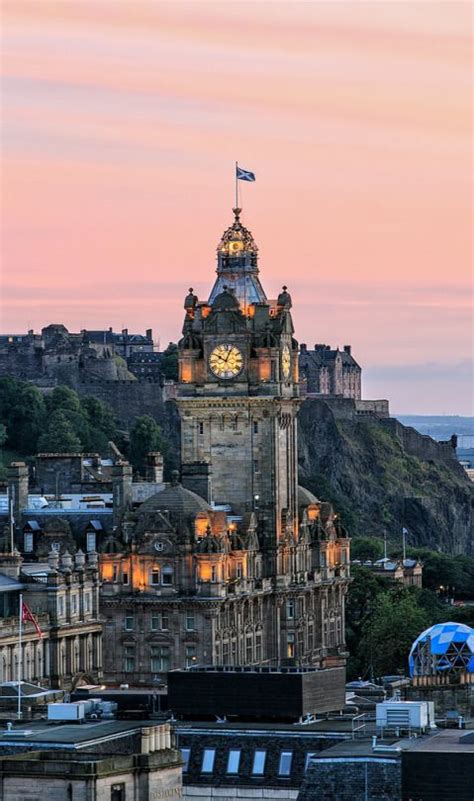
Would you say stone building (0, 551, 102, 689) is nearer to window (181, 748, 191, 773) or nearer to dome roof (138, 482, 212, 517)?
dome roof (138, 482, 212, 517)

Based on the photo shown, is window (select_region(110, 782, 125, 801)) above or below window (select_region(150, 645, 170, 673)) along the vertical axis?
below

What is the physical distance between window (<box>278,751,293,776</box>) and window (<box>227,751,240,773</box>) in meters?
1.55

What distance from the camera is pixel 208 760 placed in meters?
120

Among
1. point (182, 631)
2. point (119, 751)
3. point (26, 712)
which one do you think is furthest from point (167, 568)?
point (119, 751)

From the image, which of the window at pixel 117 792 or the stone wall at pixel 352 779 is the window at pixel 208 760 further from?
the window at pixel 117 792

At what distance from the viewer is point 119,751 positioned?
109 metres

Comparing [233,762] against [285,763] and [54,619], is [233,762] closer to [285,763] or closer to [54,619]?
[285,763]

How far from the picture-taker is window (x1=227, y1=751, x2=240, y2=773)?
393ft

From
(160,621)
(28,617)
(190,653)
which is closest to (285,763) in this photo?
(28,617)

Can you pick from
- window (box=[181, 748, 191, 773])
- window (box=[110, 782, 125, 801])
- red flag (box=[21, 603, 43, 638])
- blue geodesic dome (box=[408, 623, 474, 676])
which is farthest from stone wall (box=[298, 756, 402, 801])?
red flag (box=[21, 603, 43, 638])

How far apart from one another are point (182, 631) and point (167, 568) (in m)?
3.61

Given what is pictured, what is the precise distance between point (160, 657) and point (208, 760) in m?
73.2

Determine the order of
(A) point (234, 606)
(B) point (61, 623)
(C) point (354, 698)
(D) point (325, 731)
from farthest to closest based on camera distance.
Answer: (A) point (234, 606)
(B) point (61, 623)
(C) point (354, 698)
(D) point (325, 731)

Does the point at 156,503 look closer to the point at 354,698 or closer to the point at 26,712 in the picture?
the point at 354,698
